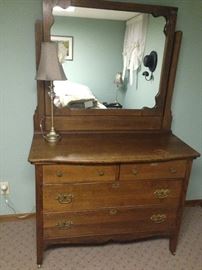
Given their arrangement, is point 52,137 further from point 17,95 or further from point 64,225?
point 64,225

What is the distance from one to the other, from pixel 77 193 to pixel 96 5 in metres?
1.23

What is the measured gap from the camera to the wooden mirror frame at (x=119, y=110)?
5.52 ft

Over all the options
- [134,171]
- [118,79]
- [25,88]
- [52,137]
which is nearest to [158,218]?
[134,171]

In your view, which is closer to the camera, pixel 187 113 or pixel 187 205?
pixel 187 113

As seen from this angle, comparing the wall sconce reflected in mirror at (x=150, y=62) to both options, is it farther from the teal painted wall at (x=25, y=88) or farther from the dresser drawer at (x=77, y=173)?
the dresser drawer at (x=77, y=173)

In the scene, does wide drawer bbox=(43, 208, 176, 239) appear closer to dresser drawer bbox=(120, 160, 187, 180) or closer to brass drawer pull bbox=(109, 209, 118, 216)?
brass drawer pull bbox=(109, 209, 118, 216)

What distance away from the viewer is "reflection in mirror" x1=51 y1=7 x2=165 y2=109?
173 centimetres

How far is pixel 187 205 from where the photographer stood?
8.34ft

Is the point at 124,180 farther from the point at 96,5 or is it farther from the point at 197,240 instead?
the point at 96,5

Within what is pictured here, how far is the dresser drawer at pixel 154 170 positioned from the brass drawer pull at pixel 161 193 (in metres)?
0.11

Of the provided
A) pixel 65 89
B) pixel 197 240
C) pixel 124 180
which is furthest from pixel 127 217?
pixel 65 89

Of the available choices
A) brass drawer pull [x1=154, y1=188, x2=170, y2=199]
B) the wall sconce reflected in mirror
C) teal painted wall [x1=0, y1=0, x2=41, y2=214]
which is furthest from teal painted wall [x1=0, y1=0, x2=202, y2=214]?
brass drawer pull [x1=154, y1=188, x2=170, y2=199]

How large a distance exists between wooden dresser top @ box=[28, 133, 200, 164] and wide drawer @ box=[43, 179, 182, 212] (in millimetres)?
195

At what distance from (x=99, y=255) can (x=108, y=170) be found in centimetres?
74
